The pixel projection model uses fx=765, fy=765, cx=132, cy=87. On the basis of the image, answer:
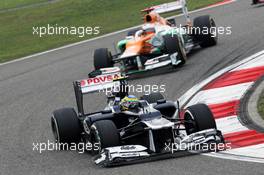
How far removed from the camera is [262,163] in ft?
30.3

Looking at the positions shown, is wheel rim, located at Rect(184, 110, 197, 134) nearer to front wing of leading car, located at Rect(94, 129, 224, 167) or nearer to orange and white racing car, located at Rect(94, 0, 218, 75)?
front wing of leading car, located at Rect(94, 129, 224, 167)

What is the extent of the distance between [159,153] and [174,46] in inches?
288

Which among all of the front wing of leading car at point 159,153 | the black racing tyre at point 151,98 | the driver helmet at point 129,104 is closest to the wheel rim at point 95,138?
the front wing of leading car at point 159,153

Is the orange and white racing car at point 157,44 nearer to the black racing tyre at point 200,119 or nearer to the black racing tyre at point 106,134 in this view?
the black racing tyre at point 200,119

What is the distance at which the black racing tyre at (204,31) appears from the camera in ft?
62.5

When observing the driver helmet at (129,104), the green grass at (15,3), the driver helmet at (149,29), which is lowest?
the driver helmet at (129,104)

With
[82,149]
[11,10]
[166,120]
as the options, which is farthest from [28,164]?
[11,10]

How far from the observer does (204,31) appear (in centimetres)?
1911

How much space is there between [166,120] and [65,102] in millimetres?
5747

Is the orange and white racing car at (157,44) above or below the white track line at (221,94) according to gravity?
above

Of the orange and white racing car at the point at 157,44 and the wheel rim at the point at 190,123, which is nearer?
the wheel rim at the point at 190,123

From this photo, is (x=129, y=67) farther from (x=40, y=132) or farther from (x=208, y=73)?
(x=40, y=132)

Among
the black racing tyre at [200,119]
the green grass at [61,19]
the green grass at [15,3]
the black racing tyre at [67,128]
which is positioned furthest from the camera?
the green grass at [15,3]

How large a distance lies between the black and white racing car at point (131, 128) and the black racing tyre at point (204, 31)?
280 inches
